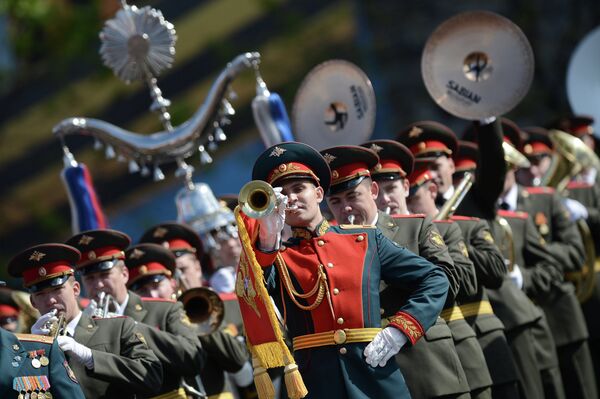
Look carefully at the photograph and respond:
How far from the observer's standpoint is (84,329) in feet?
26.8

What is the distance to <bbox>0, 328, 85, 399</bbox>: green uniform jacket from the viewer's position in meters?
6.86

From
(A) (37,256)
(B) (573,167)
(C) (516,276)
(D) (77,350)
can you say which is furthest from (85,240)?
(B) (573,167)

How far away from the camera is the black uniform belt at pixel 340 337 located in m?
6.98

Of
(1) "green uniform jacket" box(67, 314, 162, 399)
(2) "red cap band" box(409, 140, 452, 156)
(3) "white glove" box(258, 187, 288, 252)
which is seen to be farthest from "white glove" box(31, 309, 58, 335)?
(2) "red cap band" box(409, 140, 452, 156)

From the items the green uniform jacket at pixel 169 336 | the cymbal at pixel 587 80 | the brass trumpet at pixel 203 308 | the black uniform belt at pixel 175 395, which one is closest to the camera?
the green uniform jacket at pixel 169 336

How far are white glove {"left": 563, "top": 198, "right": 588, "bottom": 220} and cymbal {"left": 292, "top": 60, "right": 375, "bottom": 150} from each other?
241 centimetres

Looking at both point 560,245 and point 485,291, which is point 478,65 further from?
point 560,245

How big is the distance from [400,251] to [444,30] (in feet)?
8.71

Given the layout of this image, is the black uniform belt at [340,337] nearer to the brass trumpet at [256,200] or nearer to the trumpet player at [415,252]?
the trumpet player at [415,252]

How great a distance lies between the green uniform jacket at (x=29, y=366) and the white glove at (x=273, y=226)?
1.21 meters

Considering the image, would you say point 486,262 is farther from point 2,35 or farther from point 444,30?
point 2,35

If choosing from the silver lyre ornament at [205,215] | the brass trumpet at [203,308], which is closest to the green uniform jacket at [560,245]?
the silver lyre ornament at [205,215]

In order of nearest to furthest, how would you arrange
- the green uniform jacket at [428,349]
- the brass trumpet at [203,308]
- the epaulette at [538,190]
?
the green uniform jacket at [428,349], the brass trumpet at [203,308], the epaulette at [538,190]

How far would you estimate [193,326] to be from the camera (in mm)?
9078
